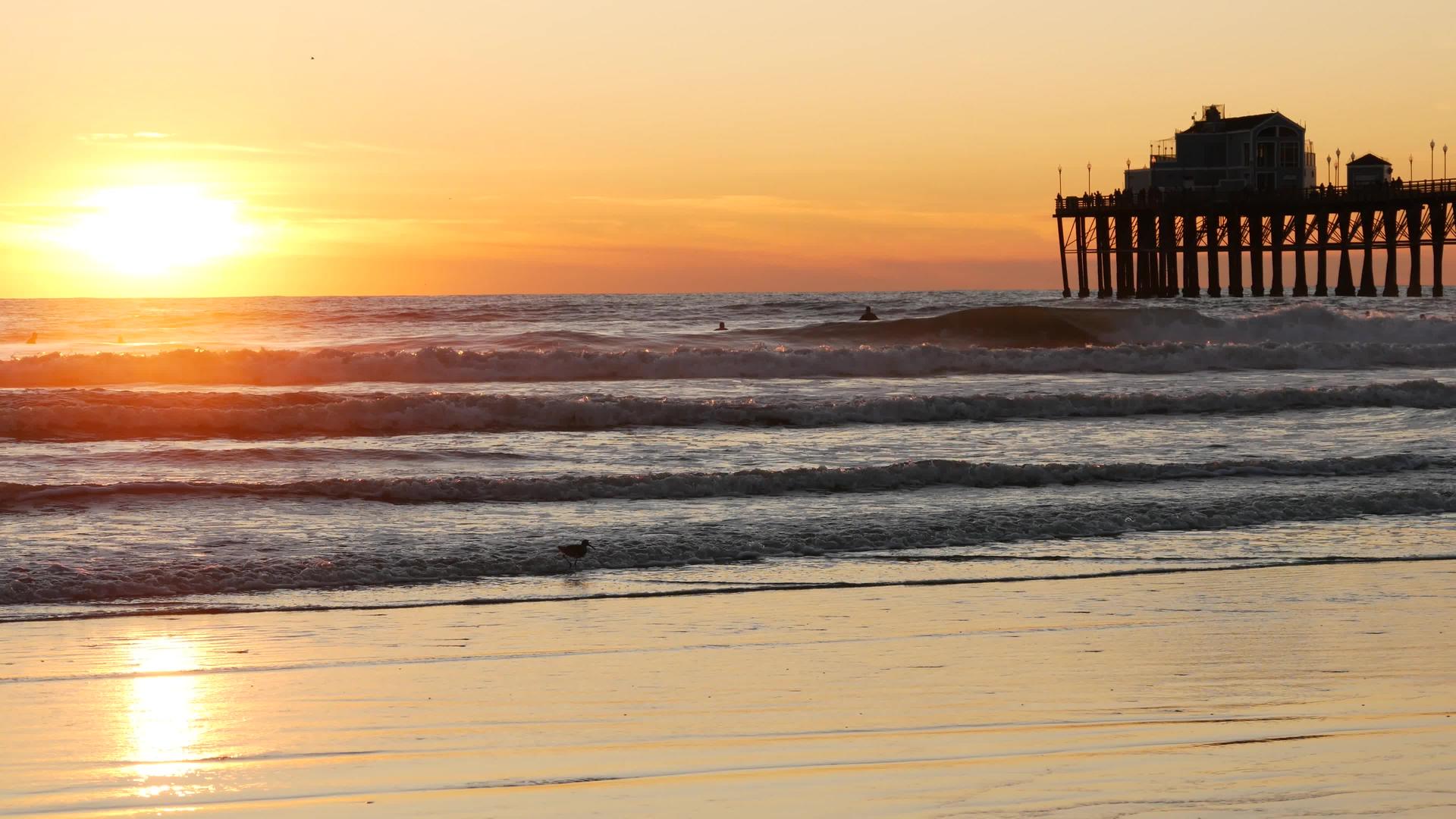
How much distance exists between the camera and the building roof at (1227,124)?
71625 mm

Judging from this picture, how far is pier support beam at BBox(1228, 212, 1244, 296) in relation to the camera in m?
71.2

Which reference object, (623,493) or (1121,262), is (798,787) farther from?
(1121,262)

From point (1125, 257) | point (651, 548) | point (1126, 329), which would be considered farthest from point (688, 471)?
point (1125, 257)

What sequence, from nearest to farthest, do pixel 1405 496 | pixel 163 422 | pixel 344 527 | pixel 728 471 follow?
pixel 344 527 < pixel 1405 496 < pixel 728 471 < pixel 163 422

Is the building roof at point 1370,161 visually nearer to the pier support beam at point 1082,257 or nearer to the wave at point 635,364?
→ the pier support beam at point 1082,257

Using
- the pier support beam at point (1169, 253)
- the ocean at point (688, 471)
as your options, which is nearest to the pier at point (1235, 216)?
the pier support beam at point (1169, 253)

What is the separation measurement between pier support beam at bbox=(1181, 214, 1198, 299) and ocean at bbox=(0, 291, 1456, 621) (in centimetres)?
3924

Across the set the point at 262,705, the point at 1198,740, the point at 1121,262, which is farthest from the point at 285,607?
the point at 1121,262

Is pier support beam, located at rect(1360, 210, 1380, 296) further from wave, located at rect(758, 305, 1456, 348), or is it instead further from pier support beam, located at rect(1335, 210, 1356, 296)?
wave, located at rect(758, 305, 1456, 348)

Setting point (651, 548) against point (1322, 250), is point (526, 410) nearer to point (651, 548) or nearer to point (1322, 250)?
point (651, 548)

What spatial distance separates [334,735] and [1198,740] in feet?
10.4

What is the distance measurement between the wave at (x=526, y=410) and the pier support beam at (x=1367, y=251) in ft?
164

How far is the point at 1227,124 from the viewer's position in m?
72.8

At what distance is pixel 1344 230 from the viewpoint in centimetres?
6925
